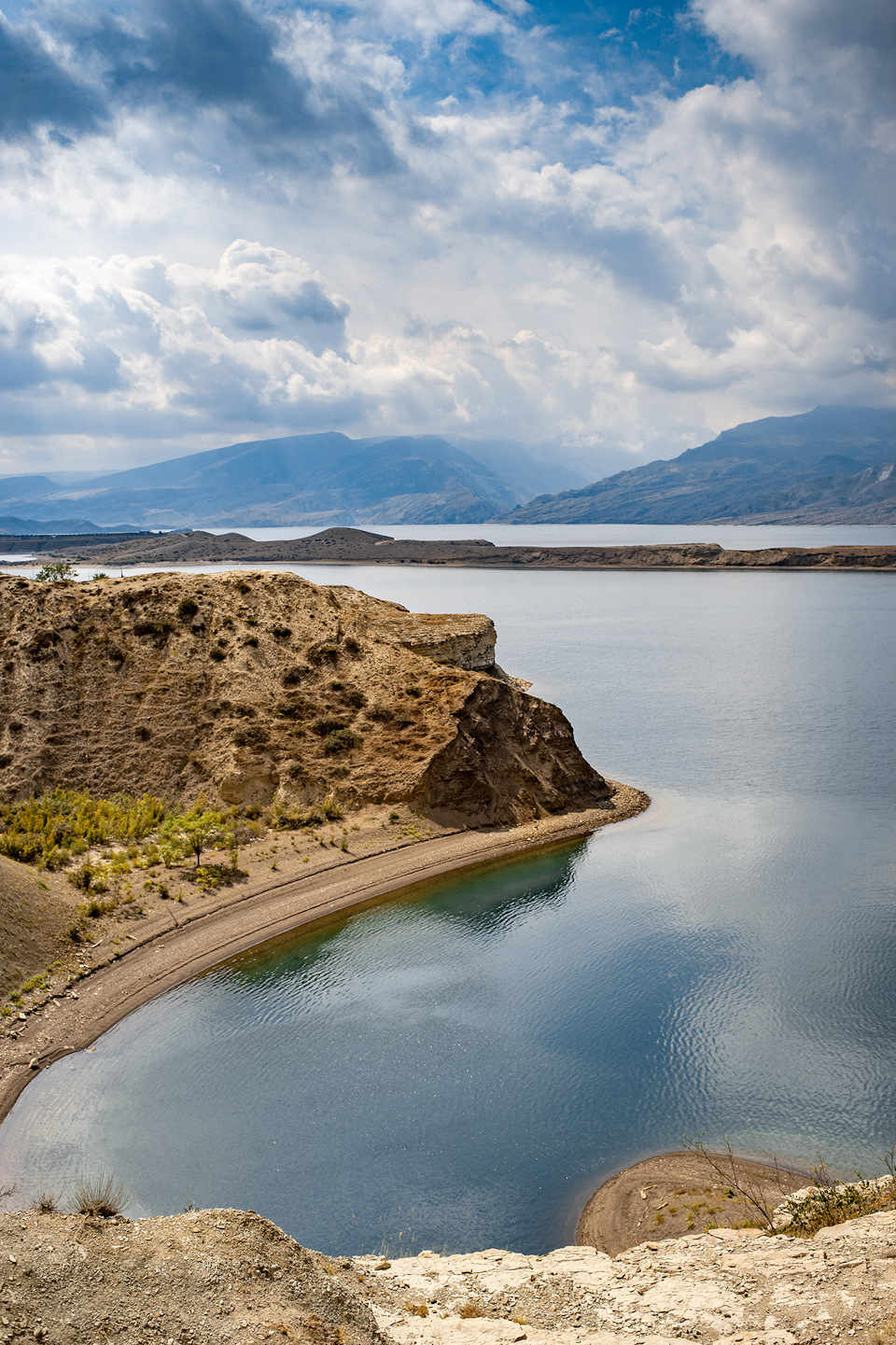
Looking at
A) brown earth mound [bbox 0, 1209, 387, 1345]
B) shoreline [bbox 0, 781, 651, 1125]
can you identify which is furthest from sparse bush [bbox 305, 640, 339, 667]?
brown earth mound [bbox 0, 1209, 387, 1345]

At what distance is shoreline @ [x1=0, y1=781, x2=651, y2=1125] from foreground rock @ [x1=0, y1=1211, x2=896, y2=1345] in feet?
38.4

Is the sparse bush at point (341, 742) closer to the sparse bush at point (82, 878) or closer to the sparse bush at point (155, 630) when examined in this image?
the sparse bush at point (155, 630)

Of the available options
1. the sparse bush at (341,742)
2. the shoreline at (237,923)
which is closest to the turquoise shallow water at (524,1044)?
the shoreline at (237,923)

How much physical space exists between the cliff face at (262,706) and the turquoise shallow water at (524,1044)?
230 inches

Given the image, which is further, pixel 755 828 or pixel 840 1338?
pixel 755 828

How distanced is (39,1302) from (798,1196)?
12.4m

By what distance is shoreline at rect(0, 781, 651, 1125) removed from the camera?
73.9 ft

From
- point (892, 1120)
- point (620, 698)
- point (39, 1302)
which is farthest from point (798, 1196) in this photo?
point (620, 698)

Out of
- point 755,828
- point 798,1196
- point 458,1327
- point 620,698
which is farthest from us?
point 620,698

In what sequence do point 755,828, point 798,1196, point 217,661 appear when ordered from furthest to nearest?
1. point 217,661
2. point 755,828
3. point 798,1196

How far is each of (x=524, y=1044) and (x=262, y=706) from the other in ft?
74.6

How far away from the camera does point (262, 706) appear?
41.3 metres

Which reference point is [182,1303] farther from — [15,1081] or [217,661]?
[217,661]

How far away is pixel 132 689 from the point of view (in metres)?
41.7
